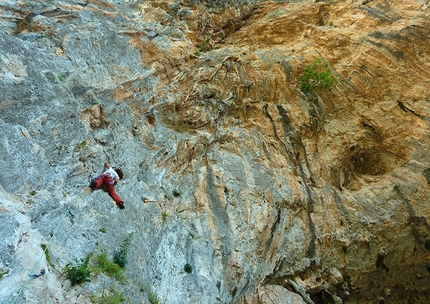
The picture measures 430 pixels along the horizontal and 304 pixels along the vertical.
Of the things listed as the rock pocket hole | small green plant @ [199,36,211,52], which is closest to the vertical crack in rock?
the rock pocket hole

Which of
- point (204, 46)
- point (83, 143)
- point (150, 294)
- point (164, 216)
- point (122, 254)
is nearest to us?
point (122, 254)

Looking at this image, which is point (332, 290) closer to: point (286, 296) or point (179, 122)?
point (286, 296)

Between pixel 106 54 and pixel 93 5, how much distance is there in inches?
136

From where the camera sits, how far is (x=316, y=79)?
14.9m

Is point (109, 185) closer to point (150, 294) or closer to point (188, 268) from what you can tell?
point (150, 294)

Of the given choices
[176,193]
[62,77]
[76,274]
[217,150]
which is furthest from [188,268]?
[62,77]

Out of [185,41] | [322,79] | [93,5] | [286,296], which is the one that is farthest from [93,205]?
[322,79]

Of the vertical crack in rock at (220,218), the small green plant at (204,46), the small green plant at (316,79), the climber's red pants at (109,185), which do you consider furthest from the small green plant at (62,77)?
the small green plant at (316,79)

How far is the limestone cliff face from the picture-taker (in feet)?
22.4

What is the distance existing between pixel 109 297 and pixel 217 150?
7.23 meters

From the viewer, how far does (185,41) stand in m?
15.4

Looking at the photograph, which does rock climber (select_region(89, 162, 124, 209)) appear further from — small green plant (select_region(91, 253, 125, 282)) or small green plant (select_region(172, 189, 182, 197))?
small green plant (select_region(172, 189, 182, 197))

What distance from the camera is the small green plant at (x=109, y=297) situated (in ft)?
17.9

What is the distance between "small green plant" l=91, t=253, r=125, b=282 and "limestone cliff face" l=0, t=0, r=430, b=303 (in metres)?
0.13
